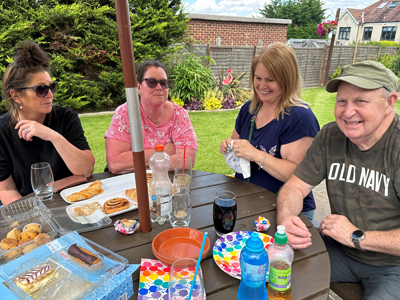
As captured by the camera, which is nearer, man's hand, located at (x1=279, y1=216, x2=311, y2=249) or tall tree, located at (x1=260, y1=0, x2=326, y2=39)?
man's hand, located at (x1=279, y1=216, x2=311, y2=249)

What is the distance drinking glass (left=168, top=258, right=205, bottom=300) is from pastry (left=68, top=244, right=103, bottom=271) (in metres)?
0.30

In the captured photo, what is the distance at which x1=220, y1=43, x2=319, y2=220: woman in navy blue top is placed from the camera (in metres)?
2.01

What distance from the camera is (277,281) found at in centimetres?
99

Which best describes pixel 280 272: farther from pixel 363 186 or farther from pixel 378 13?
pixel 378 13

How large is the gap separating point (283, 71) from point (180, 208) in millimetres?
1330

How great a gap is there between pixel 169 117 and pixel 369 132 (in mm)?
1609

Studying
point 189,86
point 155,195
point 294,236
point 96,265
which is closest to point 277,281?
point 294,236

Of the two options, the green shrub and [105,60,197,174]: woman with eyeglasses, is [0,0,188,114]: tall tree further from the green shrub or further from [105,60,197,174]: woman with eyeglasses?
[105,60,197,174]: woman with eyeglasses

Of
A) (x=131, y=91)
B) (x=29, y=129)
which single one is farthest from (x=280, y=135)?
(x=29, y=129)

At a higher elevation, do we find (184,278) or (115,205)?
(184,278)

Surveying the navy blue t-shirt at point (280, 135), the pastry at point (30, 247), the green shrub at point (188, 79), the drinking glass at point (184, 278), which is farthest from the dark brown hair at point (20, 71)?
the green shrub at point (188, 79)

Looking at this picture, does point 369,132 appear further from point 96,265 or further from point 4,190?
point 4,190

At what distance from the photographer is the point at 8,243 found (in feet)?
3.80

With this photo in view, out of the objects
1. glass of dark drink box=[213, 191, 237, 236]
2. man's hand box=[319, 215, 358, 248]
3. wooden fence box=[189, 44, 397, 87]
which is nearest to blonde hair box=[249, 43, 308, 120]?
man's hand box=[319, 215, 358, 248]
